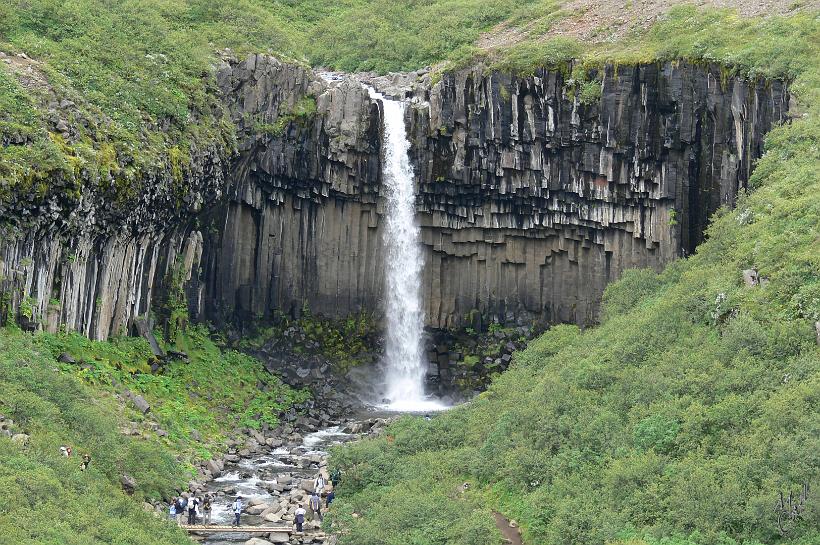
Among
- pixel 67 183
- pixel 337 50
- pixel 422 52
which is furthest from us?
pixel 337 50

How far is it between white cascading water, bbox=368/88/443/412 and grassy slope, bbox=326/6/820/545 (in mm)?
9383

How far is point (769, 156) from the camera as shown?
37.7 metres

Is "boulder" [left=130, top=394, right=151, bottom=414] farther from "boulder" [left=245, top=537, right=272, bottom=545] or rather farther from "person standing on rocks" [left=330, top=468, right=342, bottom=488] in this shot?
"boulder" [left=245, top=537, right=272, bottom=545]

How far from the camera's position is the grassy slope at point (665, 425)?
24453 mm

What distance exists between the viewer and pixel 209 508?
31516 millimetres

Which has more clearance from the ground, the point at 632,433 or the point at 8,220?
the point at 8,220

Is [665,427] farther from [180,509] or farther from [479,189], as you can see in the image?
[479,189]

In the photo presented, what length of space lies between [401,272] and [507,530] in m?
21.6

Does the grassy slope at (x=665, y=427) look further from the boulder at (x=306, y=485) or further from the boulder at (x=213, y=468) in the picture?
the boulder at (x=213, y=468)

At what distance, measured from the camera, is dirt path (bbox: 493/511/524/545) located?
27234 mm

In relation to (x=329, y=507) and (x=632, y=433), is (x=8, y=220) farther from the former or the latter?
(x=632, y=433)

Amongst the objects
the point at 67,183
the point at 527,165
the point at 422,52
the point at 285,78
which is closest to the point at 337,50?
the point at 422,52

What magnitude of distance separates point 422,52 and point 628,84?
14.4 m

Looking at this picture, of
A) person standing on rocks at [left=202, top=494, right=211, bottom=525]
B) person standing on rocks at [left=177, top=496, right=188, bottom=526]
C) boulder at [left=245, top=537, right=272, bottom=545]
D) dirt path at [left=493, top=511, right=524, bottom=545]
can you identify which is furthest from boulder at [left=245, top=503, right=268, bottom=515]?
dirt path at [left=493, top=511, right=524, bottom=545]
